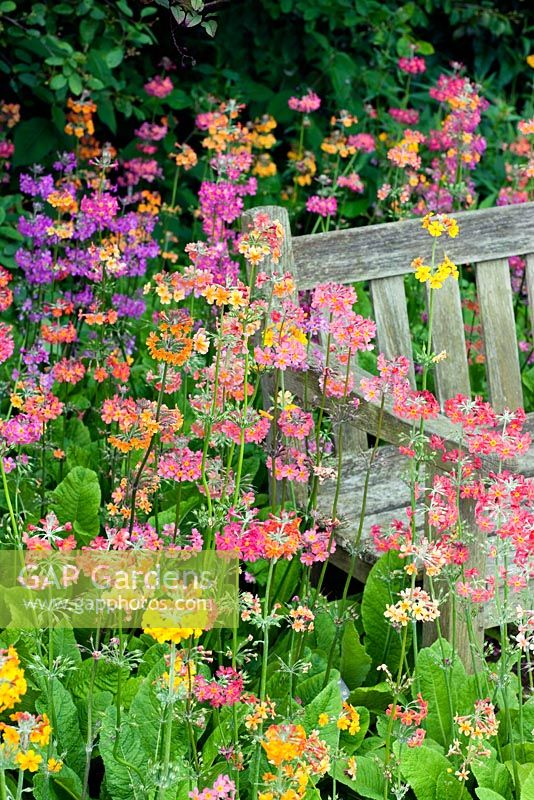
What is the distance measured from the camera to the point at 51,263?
3461mm

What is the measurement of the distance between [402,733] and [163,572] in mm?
511

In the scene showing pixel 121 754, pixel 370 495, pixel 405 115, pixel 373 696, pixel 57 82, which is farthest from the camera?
pixel 405 115

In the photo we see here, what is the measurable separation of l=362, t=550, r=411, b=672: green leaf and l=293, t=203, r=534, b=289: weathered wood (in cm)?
80

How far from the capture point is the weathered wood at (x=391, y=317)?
3.26 metres

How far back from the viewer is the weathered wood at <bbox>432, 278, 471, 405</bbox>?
3.33 meters

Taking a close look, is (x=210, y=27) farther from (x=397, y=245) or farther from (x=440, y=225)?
(x=397, y=245)

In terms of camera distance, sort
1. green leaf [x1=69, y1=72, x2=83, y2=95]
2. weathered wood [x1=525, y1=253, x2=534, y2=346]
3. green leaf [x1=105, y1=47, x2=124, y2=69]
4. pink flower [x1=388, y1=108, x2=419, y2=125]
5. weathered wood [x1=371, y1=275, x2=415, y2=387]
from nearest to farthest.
→ weathered wood [x1=371, y1=275, x2=415, y2=387] < weathered wood [x1=525, y1=253, x2=534, y2=346] < green leaf [x1=69, y1=72, x2=83, y2=95] < green leaf [x1=105, y1=47, x2=124, y2=69] < pink flower [x1=388, y1=108, x2=419, y2=125]

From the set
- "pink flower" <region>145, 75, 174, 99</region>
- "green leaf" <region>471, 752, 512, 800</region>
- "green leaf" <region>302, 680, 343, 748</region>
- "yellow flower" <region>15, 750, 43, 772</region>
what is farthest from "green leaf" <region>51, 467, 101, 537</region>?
"pink flower" <region>145, 75, 174, 99</region>

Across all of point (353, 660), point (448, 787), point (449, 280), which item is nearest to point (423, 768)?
point (448, 787)

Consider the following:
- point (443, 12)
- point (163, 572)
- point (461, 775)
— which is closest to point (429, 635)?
point (461, 775)

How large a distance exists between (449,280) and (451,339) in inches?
6.6

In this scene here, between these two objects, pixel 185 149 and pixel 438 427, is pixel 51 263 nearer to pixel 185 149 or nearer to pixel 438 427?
pixel 185 149

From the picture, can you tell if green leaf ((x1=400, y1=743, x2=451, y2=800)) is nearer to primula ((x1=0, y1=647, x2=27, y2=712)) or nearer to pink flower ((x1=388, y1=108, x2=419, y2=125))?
primula ((x1=0, y1=647, x2=27, y2=712))

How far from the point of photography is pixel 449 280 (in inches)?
130
